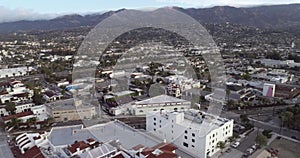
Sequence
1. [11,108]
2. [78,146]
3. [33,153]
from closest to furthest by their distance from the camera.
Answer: [78,146]
[33,153]
[11,108]

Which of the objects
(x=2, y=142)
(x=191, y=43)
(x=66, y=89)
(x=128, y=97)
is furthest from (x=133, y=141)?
(x=191, y=43)

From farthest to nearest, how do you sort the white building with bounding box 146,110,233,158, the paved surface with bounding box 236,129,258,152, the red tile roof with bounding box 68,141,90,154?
the paved surface with bounding box 236,129,258,152 → the white building with bounding box 146,110,233,158 → the red tile roof with bounding box 68,141,90,154

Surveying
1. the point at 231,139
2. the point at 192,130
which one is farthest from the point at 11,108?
the point at 231,139

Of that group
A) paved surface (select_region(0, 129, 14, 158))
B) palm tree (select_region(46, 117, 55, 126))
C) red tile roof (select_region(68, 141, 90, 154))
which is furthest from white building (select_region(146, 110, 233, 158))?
paved surface (select_region(0, 129, 14, 158))

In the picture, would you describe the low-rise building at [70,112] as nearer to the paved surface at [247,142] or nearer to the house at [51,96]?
the house at [51,96]

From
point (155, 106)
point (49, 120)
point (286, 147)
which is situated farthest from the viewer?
point (155, 106)

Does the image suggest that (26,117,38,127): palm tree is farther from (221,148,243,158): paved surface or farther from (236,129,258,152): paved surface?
(236,129,258,152): paved surface

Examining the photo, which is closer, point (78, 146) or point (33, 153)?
point (78, 146)

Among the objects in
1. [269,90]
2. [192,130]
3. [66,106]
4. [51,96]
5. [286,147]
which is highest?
[192,130]

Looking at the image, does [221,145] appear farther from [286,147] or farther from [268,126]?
[268,126]

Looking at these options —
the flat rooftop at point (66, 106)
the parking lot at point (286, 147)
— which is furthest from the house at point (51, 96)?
the parking lot at point (286, 147)
